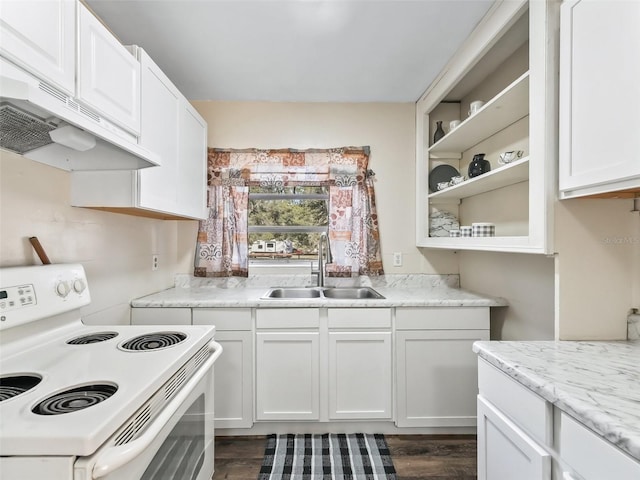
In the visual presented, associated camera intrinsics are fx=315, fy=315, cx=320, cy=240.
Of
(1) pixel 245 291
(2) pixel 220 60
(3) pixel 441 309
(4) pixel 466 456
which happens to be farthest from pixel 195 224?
(4) pixel 466 456

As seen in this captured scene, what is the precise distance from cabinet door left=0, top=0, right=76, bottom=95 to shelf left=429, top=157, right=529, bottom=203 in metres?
1.81

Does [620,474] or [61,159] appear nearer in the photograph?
[620,474]

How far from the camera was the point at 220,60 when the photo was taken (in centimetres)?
200

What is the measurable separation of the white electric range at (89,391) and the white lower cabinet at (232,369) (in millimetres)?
575

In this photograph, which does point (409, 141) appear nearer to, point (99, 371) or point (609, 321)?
point (609, 321)

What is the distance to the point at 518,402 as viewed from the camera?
101cm

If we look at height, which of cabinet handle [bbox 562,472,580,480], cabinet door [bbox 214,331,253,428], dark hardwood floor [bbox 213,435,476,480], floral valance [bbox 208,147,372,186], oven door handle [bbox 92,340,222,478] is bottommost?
dark hardwood floor [bbox 213,435,476,480]

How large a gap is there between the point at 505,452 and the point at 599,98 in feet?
4.03

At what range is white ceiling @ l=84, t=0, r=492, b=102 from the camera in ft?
5.17

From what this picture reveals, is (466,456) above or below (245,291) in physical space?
below

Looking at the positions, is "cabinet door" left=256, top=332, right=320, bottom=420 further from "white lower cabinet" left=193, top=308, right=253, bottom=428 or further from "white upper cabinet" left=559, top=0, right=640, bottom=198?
"white upper cabinet" left=559, top=0, right=640, bottom=198

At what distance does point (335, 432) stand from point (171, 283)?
1639 mm

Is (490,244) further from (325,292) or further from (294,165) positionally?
(294,165)

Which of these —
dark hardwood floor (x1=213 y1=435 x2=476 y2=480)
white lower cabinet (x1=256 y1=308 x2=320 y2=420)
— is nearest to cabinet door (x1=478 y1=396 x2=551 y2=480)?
dark hardwood floor (x1=213 y1=435 x2=476 y2=480)
